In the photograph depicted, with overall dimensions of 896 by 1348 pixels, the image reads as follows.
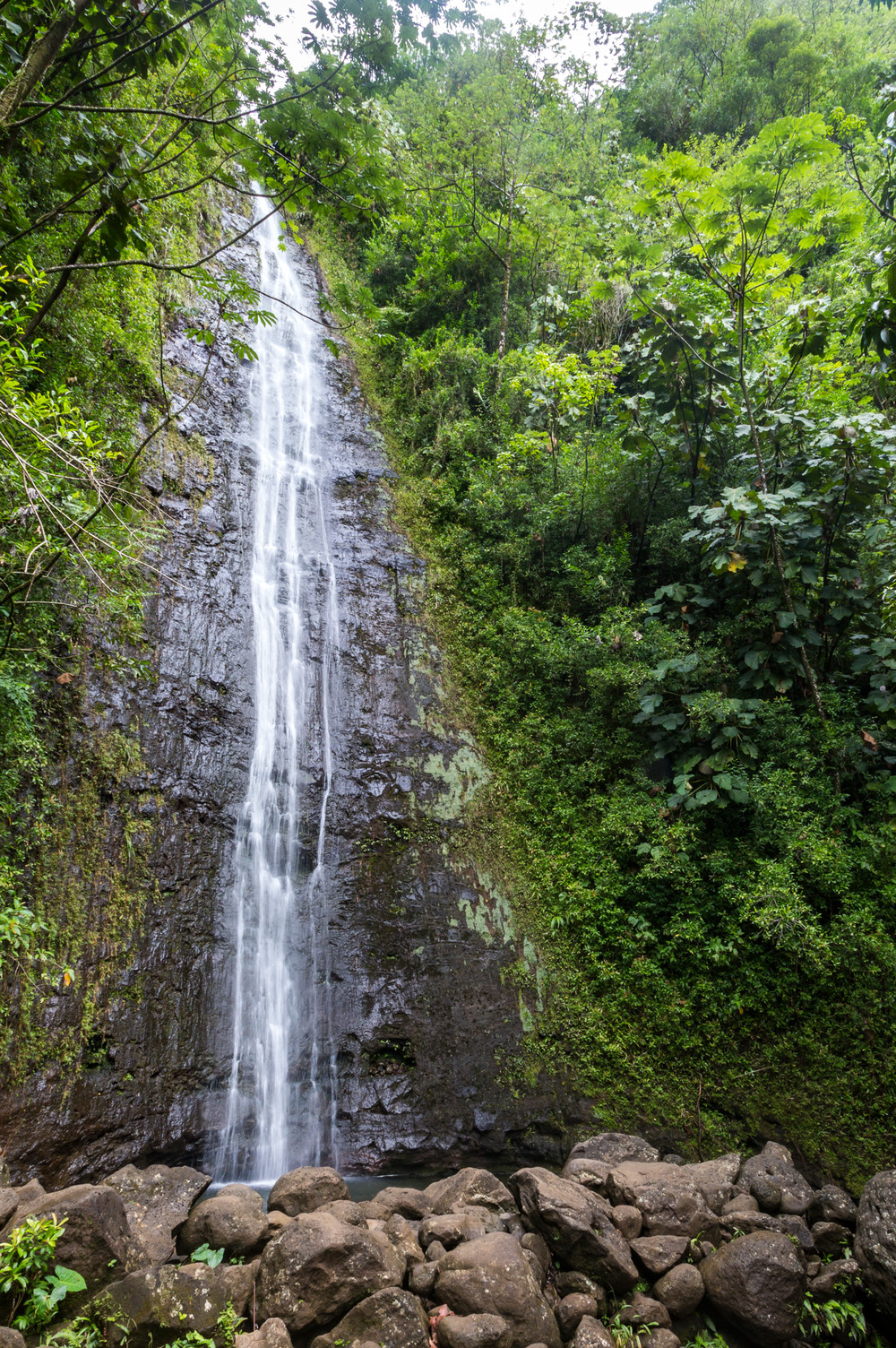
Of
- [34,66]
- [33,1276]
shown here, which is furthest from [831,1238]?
[34,66]

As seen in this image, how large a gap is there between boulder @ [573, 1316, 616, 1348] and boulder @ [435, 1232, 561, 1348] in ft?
0.36

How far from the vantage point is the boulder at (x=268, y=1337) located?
8.77 feet

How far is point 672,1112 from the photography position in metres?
4.96

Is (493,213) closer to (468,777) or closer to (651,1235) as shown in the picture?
(468,777)

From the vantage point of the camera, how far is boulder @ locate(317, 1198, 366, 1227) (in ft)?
11.2

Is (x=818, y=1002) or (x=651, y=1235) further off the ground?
(x=818, y=1002)

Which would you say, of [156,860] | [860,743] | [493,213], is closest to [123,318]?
[156,860]

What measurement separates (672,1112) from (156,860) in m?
4.65

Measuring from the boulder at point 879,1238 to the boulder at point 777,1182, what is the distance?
0.43 m

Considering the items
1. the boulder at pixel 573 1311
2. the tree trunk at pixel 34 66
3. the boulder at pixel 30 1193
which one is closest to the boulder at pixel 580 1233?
the boulder at pixel 573 1311

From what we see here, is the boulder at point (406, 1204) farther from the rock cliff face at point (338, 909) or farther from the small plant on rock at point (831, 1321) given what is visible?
the small plant on rock at point (831, 1321)

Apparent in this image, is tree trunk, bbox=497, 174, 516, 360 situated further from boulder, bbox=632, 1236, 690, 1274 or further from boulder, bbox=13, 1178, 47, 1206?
boulder, bbox=13, 1178, 47, 1206

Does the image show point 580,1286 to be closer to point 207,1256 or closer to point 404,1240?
point 404,1240

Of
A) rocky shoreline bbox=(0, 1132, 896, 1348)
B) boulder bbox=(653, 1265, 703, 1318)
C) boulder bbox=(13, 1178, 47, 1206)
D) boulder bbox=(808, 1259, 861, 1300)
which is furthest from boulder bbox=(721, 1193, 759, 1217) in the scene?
boulder bbox=(13, 1178, 47, 1206)
